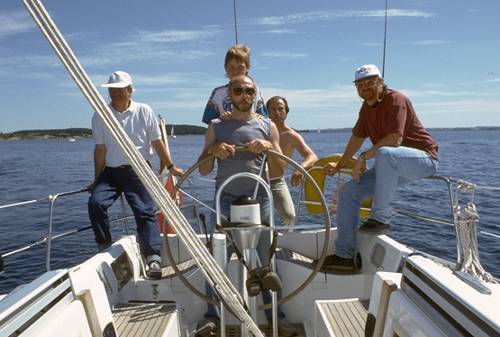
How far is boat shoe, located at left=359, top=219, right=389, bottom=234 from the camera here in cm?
335

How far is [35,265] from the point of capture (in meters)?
9.20

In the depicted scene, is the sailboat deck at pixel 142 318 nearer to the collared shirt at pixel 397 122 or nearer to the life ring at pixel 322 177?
the life ring at pixel 322 177

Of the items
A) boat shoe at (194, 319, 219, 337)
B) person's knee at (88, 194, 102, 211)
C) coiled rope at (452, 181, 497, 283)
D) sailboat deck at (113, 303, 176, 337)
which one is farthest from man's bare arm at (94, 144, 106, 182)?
coiled rope at (452, 181, 497, 283)

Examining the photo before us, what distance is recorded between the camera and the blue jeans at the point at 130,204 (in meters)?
3.46

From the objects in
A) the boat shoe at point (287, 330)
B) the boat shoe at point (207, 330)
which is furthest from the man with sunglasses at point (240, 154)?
the boat shoe at point (287, 330)

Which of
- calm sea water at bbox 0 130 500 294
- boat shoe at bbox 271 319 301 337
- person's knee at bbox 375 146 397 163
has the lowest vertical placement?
calm sea water at bbox 0 130 500 294

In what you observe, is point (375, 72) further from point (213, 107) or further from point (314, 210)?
point (314, 210)

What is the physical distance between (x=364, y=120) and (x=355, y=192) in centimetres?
64

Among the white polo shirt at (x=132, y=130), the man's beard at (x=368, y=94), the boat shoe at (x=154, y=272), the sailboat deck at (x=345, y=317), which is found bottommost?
the sailboat deck at (x=345, y=317)

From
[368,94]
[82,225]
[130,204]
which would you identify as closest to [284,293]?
[130,204]

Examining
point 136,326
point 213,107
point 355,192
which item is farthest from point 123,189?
point 355,192

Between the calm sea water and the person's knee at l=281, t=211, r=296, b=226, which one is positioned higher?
the person's knee at l=281, t=211, r=296, b=226

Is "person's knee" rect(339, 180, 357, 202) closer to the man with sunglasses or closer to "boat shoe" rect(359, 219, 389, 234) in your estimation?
"boat shoe" rect(359, 219, 389, 234)

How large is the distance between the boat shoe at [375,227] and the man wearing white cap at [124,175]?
1.49 metres
